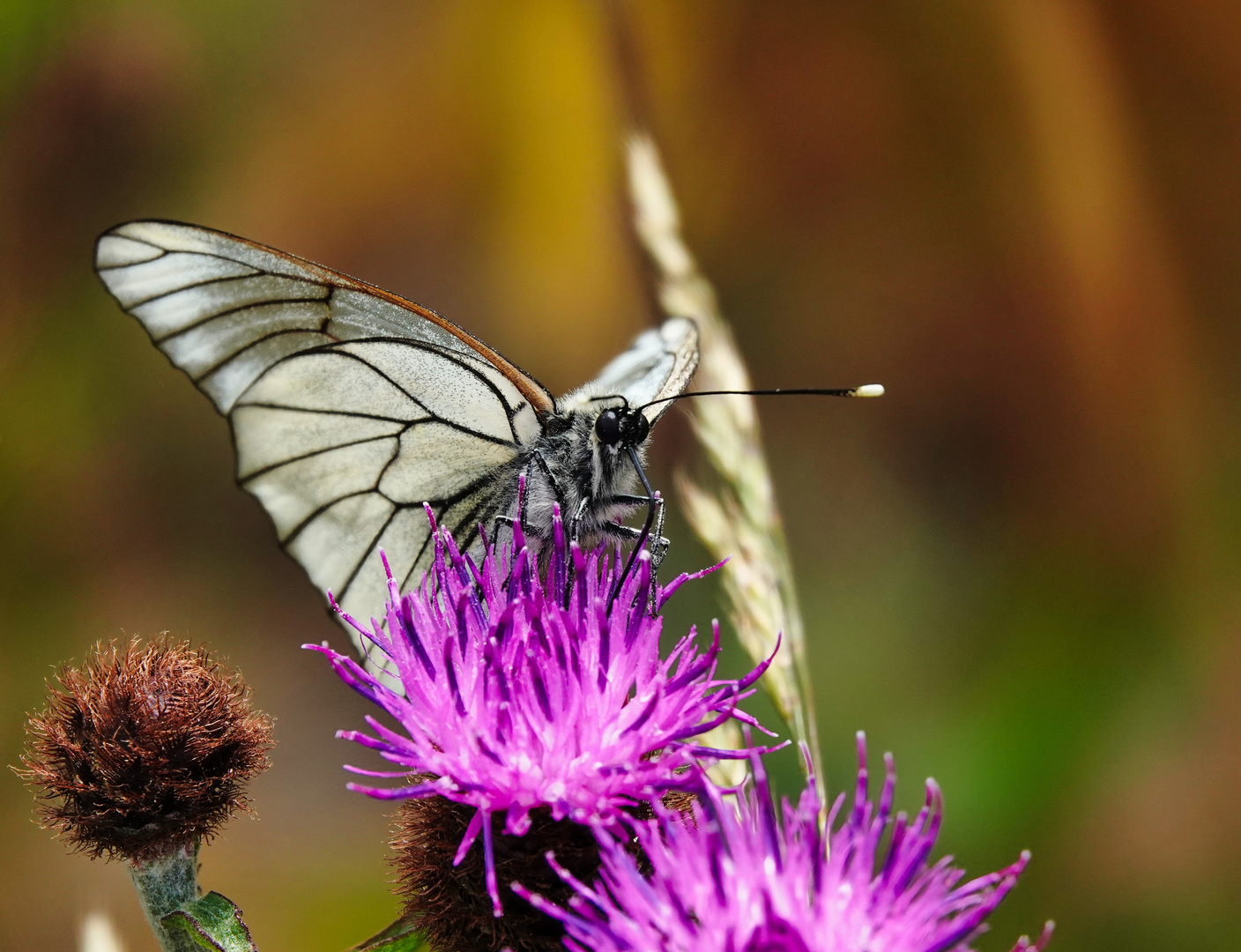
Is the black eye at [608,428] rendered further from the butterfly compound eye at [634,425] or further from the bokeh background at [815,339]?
the bokeh background at [815,339]

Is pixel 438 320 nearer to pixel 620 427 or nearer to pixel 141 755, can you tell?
pixel 620 427

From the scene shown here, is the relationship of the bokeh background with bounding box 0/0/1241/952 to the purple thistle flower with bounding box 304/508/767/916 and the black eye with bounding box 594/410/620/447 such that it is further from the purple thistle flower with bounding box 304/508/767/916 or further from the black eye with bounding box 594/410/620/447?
the purple thistle flower with bounding box 304/508/767/916

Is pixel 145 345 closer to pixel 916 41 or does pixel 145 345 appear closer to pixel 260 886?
pixel 260 886

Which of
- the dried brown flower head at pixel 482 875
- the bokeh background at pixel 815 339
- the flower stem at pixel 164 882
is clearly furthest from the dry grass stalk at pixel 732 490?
the flower stem at pixel 164 882

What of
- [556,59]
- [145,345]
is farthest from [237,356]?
[556,59]

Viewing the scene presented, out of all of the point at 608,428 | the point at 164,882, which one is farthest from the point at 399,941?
the point at 608,428

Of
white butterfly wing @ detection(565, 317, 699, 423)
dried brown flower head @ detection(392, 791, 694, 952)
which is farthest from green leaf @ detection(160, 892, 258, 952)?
white butterfly wing @ detection(565, 317, 699, 423)
